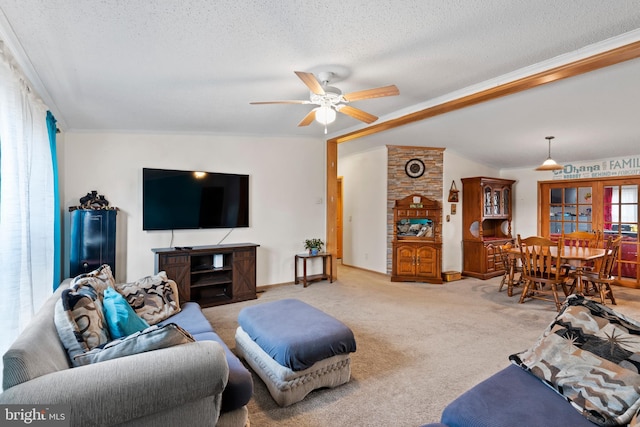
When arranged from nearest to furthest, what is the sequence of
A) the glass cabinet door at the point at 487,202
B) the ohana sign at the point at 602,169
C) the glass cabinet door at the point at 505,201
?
the ohana sign at the point at 602,169 < the glass cabinet door at the point at 487,202 < the glass cabinet door at the point at 505,201

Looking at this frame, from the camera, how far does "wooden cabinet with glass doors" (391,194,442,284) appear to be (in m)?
5.61

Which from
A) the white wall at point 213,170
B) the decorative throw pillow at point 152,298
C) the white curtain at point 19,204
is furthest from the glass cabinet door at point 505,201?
the white curtain at point 19,204

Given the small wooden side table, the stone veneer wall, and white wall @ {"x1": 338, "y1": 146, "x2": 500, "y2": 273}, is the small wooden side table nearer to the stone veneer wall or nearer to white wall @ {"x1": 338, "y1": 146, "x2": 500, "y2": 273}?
white wall @ {"x1": 338, "y1": 146, "x2": 500, "y2": 273}

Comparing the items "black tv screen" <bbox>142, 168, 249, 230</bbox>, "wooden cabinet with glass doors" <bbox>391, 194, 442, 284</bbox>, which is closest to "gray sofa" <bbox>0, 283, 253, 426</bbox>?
"black tv screen" <bbox>142, 168, 249, 230</bbox>

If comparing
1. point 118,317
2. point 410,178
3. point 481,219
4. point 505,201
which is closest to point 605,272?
point 481,219

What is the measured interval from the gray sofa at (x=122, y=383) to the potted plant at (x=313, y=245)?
12.5 feet

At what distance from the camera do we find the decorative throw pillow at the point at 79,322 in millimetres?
1588

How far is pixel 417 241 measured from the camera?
573 cm

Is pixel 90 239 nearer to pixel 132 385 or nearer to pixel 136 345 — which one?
pixel 136 345

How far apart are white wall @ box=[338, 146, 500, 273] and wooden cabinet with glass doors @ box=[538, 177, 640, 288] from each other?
1240mm

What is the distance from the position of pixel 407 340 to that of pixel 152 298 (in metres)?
2.40

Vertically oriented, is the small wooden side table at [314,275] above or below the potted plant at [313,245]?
below

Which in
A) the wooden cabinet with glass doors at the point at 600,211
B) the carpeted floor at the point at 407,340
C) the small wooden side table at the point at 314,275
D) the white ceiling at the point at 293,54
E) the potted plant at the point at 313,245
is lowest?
the carpeted floor at the point at 407,340

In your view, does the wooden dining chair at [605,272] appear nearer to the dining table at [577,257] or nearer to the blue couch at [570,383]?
the dining table at [577,257]
